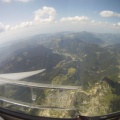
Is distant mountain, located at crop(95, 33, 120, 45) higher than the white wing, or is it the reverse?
distant mountain, located at crop(95, 33, 120, 45)

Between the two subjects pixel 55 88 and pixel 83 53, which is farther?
pixel 83 53

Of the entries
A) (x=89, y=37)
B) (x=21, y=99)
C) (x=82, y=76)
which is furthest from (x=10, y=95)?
(x=89, y=37)

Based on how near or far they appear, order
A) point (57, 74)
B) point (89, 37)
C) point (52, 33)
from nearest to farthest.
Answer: point (57, 74)
point (52, 33)
point (89, 37)

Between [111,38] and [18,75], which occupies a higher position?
[111,38]

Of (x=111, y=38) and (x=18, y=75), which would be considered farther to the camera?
(x=111, y=38)

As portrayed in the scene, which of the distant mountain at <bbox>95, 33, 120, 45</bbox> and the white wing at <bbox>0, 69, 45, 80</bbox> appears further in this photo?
the distant mountain at <bbox>95, 33, 120, 45</bbox>

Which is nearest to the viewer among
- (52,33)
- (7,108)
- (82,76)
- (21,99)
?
(7,108)

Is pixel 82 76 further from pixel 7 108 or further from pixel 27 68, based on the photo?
pixel 7 108

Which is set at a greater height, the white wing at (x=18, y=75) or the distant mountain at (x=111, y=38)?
the distant mountain at (x=111, y=38)

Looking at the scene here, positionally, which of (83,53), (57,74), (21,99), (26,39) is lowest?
(21,99)

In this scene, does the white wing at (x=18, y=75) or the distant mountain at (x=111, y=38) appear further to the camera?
the distant mountain at (x=111, y=38)

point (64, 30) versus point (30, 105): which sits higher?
point (64, 30)
